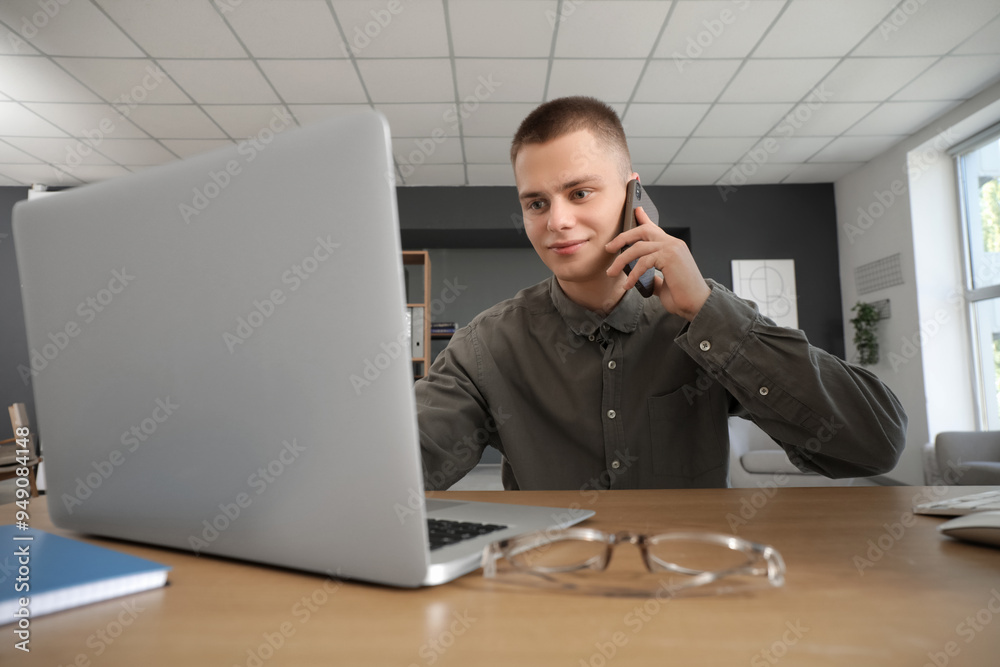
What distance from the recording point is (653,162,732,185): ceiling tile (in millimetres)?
5449

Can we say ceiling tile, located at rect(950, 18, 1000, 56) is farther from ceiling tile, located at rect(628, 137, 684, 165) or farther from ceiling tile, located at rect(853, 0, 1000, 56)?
ceiling tile, located at rect(628, 137, 684, 165)

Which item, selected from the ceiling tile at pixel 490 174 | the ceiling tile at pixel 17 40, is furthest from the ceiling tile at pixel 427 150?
the ceiling tile at pixel 17 40

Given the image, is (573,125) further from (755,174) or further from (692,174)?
(755,174)

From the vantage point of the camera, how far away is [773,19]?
319cm

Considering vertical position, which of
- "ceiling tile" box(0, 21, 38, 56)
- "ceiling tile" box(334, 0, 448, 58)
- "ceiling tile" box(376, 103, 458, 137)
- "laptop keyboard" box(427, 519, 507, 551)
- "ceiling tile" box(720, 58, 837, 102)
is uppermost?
"ceiling tile" box(0, 21, 38, 56)

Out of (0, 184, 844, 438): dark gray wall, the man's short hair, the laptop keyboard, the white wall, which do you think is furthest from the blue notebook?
the white wall

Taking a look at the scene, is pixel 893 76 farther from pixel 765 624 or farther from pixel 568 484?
pixel 765 624

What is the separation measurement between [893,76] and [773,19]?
123cm

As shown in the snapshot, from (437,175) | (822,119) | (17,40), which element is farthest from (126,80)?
(822,119)

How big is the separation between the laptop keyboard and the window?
17.3 feet

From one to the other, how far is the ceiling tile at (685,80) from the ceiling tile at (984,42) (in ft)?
4.19

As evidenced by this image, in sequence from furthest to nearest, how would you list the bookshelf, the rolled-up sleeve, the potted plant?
the potted plant, the bookshelf, the rolled-up sleeve

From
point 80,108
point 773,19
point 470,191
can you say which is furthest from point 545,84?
point 80,108

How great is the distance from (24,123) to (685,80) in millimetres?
4605
